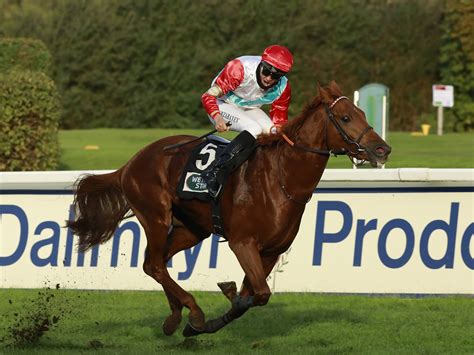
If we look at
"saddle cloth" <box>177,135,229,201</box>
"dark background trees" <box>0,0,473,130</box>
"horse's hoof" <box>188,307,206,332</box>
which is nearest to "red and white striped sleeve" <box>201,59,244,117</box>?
"saddle cloth" <box>177,135,229,201</box>

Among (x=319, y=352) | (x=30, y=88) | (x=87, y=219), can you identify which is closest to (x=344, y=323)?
(x=319, y=352)

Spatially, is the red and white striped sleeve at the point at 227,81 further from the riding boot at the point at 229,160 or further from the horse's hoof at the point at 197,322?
the horse's hoof at the point at 197,322

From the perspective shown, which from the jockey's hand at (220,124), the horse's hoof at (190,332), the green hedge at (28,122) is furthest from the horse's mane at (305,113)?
the green hedge at (28,122)

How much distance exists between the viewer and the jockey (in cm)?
721

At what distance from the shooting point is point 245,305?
686cm

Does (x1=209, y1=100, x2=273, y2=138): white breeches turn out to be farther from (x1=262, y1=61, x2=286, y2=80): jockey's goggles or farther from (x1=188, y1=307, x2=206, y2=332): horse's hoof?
(x1=188, y1=307, x2=206, y2=332): horse's hoof

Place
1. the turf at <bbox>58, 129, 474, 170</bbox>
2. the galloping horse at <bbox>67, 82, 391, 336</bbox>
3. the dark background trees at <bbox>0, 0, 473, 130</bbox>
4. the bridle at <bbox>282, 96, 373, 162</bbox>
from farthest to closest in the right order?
the dark background trees at <bbox>0, 0, 473, 130</bbox> → the turf at <bbox>58, 129, 474, 170</bbox> → the galloping horse at <bbox>67, 82, 391, 336</bbox> → the bridle at <bbox>282, 96, 373, 162</bbox>

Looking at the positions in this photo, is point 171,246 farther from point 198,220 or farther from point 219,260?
point 219,260

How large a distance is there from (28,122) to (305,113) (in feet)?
21.9

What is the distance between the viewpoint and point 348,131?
22.1 ft

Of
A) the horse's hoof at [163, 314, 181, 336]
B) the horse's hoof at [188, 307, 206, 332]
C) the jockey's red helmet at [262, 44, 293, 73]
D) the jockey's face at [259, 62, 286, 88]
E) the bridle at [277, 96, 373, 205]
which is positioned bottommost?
the horse's hoof at [163, 314, 181, 336]

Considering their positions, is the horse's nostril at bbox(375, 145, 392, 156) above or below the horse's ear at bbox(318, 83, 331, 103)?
below

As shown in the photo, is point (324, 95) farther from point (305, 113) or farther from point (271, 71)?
point (271, 71)

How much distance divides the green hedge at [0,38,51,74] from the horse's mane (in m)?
12.2
